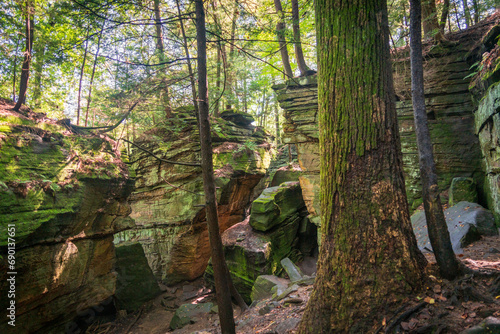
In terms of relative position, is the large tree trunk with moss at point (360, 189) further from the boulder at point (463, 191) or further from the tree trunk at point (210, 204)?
the boulder at point (463, 191)

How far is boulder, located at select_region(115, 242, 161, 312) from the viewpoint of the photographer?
9688 millimetres

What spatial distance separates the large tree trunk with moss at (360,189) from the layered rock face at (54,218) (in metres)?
6.22

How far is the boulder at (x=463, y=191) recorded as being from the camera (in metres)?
5.92

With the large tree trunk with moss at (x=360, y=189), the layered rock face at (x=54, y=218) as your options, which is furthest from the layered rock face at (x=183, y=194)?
the large tree trunk with moss at (x=360, y=189)

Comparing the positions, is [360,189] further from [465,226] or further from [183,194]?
[183,194]

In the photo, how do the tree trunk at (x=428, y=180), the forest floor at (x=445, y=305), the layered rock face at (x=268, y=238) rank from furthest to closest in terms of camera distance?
1. the layered rock face at (x=268, y=238)
2. the tree trunk at (x=428, y=180)
3. the forest floor at (x=445, y=305)

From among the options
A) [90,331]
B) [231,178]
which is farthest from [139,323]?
[231,178]

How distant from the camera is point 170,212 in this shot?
12.5m

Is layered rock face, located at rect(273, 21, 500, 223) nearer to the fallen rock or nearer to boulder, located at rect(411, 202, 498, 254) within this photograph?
boulder, located at rect(411, 202, 498, 254)

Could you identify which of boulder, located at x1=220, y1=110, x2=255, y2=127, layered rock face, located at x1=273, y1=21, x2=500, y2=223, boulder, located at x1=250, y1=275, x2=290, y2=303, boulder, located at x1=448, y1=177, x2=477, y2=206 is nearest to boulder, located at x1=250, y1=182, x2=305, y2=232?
boulder, located at x1=250, y1=275, x2=290, y2=303

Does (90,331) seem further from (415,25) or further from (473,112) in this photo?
(473,112)

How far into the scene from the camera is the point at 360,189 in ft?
7.94

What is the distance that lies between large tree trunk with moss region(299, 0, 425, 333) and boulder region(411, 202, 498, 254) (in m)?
2.54

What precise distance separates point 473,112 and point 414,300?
7486 millimetres
